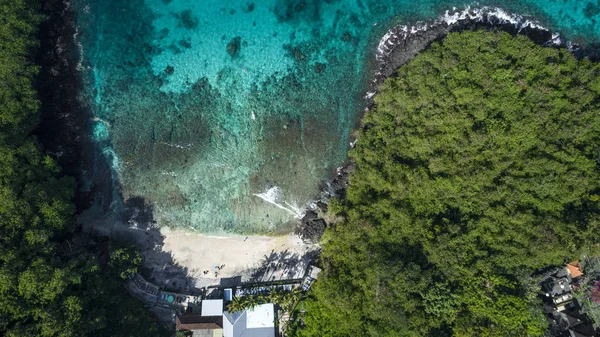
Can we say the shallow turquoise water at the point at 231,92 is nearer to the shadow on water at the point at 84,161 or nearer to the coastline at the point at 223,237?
the shadow on water at the point at 84,161

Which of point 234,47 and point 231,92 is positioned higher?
point 234,47

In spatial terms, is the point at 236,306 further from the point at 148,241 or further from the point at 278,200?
the point at 148,241

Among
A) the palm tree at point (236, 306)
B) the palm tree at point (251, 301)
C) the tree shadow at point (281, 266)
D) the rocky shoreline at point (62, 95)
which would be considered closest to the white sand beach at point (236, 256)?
the tree shadow at point (281, 266)

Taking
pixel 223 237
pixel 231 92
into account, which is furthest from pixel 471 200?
pixel 231 92

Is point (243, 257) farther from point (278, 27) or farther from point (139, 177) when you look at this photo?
point (278, 27)

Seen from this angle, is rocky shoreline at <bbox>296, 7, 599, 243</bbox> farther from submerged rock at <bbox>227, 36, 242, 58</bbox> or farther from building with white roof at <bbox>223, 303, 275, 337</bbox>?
submerged rock at <bbox>227, 36, 242, 58</bbox>

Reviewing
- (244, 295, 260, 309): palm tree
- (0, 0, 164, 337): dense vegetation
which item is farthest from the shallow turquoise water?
(244, 295, 260, 309): palm tree

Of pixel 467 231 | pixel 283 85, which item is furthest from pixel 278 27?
pixel 467 231
